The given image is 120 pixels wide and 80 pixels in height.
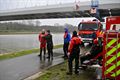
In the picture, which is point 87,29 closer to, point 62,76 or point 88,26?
point 88,26

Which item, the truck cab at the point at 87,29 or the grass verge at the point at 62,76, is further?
the truck cab at the point at 87,29

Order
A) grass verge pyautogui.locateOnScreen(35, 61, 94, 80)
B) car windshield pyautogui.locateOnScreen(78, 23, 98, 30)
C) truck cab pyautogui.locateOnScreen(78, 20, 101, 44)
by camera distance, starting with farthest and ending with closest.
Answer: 1. car windshield pyautogui.locateOnScreen(78, 23, 98, 30)
2. truck cab pyautogui.locateOnScreen(78, 20, 101, 44)
3. grass verge pyautogui.locateOnScreen(35, 61, 94, 80)

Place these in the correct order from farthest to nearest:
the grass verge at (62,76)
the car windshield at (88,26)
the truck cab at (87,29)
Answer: the car windshield at (88,26)
the truck cab at (87,29)
the grass verge at (62,76)

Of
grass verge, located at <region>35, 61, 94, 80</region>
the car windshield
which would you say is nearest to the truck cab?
the car windshield

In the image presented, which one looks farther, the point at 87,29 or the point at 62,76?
the point at 87,29

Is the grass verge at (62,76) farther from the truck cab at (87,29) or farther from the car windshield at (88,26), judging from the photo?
the car windshield at (88,26)

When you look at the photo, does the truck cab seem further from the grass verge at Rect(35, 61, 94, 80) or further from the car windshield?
the grass verge at Rect(35, 61, 94, 80)

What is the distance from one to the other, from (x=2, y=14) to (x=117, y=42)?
9498cm

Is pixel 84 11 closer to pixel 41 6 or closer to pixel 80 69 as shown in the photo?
pixel 41 6

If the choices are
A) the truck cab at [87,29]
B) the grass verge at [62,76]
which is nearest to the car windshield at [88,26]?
the truck cab at [87,29]

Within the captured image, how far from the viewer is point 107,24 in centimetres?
1084

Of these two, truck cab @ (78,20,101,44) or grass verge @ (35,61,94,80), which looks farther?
truck cab @ (78,20,101,44)

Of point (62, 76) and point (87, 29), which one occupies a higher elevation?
point (62, 76)

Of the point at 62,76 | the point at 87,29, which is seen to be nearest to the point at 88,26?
the point at 87,29
